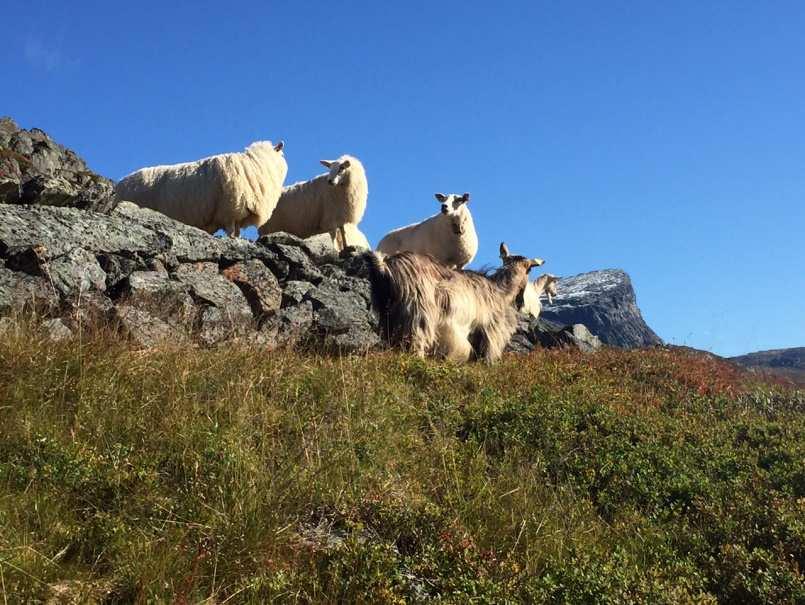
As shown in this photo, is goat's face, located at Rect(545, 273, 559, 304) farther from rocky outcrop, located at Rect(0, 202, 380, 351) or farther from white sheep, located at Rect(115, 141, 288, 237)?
white sheep, located at Rect(115, 141, 288, 237)

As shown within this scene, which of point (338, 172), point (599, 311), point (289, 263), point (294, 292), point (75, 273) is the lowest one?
point (75, 273)

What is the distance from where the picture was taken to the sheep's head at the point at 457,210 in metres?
19.9

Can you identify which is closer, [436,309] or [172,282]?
[172,282]

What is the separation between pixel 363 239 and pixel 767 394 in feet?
39.7

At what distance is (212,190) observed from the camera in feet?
57.1

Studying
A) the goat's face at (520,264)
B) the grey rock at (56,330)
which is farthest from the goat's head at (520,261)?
the grey rock at (56,330)

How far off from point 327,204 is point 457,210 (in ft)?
11.9

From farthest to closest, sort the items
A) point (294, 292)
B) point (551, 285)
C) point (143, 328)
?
1. point (551, 285)
2. point (294, 292)
3. point (143, 328)

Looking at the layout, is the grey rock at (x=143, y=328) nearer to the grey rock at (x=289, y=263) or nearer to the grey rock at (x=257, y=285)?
the grey rock at (x=257, y=285)

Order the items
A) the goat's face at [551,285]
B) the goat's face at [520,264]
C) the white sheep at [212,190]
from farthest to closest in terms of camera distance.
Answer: the goat's face at [551,285]
the white sheep at [212,190]
the goat's face at [520,264]

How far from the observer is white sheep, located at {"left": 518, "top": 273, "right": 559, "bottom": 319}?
1532 centimetres

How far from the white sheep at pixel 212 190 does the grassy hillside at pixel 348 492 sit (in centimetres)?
896

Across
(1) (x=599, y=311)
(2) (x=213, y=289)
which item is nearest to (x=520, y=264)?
(2) (x=213, y=289)

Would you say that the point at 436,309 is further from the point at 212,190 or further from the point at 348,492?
the point at 212,190
